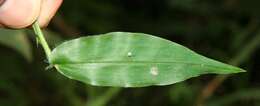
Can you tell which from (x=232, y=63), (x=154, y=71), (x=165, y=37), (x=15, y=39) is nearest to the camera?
(x=154, y=71)

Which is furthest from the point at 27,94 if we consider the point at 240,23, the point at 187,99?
the point at 240,23

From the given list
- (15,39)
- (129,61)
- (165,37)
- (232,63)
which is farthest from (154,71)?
(165,37)

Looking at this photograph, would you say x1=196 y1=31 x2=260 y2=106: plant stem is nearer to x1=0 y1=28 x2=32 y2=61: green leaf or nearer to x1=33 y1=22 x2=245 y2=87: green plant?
x1=0 y1=28 x2=32 y2=61: green leaf

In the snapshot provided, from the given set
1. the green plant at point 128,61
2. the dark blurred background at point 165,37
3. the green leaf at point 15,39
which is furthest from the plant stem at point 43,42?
the dark blurred background at point 165,37

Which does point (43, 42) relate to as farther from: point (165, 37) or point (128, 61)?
point (165, 37)

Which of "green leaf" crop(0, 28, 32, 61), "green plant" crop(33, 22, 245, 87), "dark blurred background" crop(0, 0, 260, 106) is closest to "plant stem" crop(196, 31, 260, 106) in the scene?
"dark blurred background" crop(0, 0, 260, 106)
